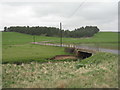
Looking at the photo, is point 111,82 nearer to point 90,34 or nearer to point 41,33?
point 90,34

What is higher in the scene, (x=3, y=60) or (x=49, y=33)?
(x=49, y=33)

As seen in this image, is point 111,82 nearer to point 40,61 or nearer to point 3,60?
point 40,61

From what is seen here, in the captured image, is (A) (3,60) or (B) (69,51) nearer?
(A) (3,60)

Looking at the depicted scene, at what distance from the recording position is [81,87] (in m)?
7.51

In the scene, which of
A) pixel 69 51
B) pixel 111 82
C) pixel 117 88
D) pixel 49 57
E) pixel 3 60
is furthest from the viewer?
pixel 69 51

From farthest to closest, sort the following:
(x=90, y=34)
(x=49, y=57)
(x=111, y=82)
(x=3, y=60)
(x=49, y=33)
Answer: (x=49, y=33) → (x=90, y=34) → (x=49, y=57) → (x=3, y=60) → (x=111, y=82)

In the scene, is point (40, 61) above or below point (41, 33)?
below

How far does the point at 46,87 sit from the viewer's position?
298 inches

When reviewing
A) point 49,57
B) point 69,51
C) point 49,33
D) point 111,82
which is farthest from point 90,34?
point 111,82

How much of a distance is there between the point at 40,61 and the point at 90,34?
87493mm

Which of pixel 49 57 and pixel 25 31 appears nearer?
pixel 49 57

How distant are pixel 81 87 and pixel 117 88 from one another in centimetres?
162

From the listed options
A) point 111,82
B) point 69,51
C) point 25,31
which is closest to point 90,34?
point 25,31

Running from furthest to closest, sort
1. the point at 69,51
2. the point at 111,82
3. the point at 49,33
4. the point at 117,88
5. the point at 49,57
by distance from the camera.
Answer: the point at 49,33 → the point at 69,51 → the point at 49,57 → the point at 111,82 → the point at 117,88
